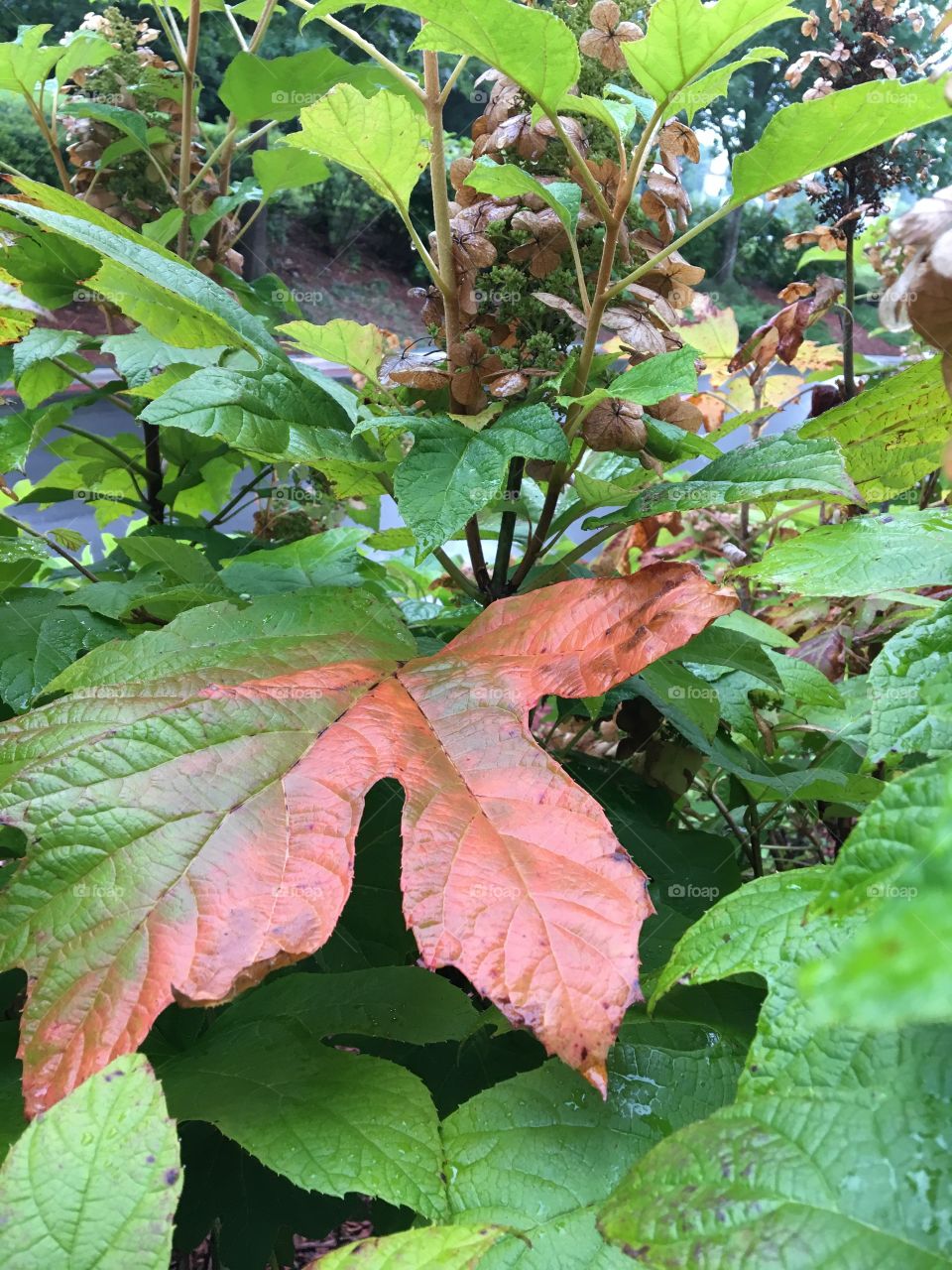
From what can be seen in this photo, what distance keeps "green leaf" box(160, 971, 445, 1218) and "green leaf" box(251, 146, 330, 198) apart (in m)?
0.87

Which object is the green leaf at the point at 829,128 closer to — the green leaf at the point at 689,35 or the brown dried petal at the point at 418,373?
the green leaf at the point at 689,35

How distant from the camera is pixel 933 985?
6.8 inches

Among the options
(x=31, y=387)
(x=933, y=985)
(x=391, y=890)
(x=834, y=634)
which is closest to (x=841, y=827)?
(x=834, y=634)

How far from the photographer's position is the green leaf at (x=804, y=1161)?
0.26m

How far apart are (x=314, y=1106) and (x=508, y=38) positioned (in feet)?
1.73

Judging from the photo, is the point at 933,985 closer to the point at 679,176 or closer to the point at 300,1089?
the point at 300,1089

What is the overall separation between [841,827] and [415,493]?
556 mm

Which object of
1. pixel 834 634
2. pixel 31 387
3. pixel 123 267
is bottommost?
pixel 834 634

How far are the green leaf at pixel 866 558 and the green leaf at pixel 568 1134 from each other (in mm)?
223

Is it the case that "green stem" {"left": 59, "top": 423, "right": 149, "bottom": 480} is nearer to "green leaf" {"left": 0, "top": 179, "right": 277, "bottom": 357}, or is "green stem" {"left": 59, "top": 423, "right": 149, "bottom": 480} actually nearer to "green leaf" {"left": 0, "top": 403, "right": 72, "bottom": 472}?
"green leaf" {"left": 0, "top": 403, "right": 72, "bottom": 472}

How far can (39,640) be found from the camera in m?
0.66

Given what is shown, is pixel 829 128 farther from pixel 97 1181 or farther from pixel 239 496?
pixel 239 496

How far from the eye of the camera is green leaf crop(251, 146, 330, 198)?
97cm

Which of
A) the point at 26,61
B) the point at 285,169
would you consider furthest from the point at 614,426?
the point at 26,61
